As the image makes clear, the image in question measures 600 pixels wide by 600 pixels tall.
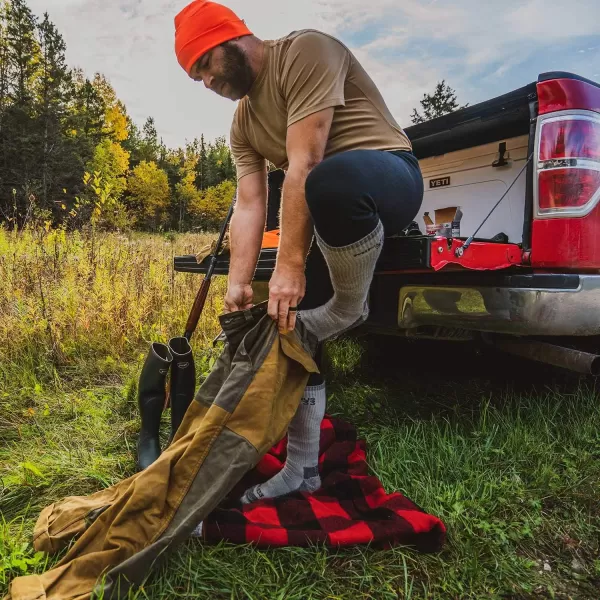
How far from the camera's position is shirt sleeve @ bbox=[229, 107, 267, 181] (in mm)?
1934

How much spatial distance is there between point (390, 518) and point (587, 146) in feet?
5.18

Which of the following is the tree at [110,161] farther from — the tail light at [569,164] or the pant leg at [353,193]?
the pant leg at [353,193]

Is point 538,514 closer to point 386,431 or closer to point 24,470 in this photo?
point 386,431

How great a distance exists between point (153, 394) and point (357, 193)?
128 centimetres

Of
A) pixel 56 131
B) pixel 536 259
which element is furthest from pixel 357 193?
pixel 56 131

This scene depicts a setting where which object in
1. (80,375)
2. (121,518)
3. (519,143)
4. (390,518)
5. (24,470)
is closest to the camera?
(121,518)

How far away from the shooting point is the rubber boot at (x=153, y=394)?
1989 millimetres

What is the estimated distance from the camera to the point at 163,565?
51.1 inches

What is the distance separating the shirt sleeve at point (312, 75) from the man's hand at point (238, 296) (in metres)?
0.63

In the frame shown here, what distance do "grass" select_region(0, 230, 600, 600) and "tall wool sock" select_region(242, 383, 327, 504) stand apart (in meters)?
0.30

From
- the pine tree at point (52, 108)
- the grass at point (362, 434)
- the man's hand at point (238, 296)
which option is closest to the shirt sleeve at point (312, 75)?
the man's hand at point (238, 296)

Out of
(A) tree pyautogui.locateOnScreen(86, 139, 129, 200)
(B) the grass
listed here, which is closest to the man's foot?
(B) the grass

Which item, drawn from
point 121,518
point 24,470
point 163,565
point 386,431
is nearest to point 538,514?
point 386,431

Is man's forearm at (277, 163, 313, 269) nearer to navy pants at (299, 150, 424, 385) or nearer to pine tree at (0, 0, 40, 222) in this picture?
navy pants at (299, 150, 424, 385)
